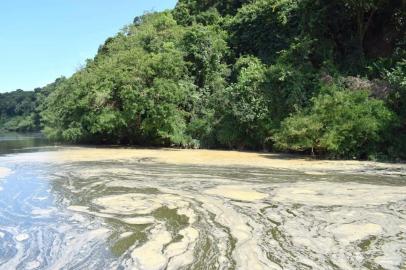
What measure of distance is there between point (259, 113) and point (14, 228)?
15.4m

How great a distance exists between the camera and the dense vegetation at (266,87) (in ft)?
57.2

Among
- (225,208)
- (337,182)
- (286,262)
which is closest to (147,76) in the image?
(337,182)

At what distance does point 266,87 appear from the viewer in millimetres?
21547

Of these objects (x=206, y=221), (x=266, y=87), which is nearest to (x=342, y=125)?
(x=266, y=87)

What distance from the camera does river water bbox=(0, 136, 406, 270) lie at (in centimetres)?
568

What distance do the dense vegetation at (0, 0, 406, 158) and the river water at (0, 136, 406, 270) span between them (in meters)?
4.47

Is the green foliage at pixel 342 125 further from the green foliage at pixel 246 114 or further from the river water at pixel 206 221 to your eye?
the river water at pixel 206 221

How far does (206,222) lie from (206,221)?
70mm

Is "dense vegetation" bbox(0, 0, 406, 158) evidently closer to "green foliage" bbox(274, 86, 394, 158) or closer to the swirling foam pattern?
"green foliage" bbox(274, 86, 394, 158)

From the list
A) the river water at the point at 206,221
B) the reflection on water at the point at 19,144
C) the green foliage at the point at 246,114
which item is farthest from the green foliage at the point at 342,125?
the reflection on water at the point at 19,144

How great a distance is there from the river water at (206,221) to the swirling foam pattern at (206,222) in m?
0.02

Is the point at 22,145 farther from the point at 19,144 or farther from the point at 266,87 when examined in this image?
the point at 266,87

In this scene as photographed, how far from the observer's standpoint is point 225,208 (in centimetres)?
864

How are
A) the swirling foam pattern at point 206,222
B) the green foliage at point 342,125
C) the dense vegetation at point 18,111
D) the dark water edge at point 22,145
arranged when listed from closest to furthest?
the swirling foam pattern at point 206,222
the green foliage at point 342,125
the dark water edge at point 22,145
the dense vegetation at point 18,111
